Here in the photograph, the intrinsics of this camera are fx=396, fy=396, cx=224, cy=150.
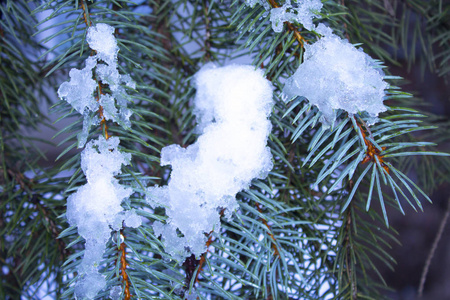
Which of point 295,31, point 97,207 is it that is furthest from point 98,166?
point 295,31

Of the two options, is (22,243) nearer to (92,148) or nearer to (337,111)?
(92,148)

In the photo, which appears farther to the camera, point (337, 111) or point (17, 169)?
point (17, 169)

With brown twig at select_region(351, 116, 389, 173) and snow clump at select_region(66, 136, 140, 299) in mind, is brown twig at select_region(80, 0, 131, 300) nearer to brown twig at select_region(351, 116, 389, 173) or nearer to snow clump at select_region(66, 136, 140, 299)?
snow clump at select_region(66, 136, 140, 299)

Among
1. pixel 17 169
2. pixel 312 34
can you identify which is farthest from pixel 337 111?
pixel 17 169

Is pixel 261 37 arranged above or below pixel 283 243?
above

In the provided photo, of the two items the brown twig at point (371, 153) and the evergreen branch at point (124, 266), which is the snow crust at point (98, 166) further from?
the brown twig at point (371, 153)

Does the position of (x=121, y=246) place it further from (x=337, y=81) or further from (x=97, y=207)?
(x=337, y=81)

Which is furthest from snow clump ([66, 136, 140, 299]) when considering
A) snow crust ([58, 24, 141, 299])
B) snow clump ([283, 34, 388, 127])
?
snow clump ([283, 34, 388, 127])
